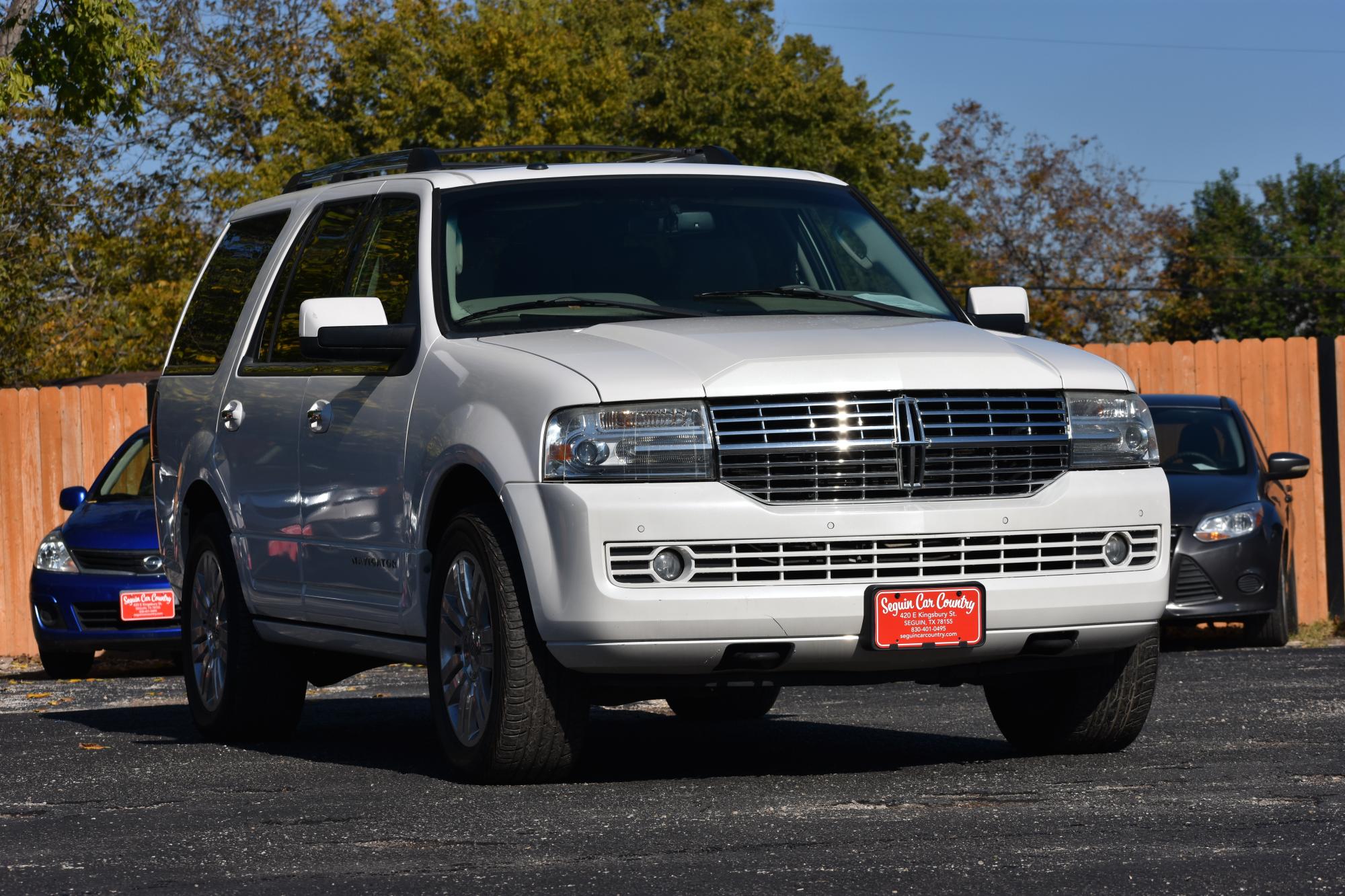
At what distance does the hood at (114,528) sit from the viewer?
14.6m

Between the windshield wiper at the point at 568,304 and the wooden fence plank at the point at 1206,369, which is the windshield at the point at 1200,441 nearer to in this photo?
the wooden fence plank at the point at 1206,369

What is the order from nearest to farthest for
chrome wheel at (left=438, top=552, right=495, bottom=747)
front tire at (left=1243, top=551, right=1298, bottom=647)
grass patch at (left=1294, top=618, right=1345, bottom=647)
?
chrome wheel at (left=438, top=552, right=495, bottom=747) < front tire at (left=1243, top=551, right=1298, bottom=647) < grass patch at (left=1294, top=618, right=1345, bottom=647)

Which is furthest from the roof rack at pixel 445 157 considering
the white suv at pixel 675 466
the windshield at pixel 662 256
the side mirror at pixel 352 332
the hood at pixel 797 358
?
the hood at pixel 797 358

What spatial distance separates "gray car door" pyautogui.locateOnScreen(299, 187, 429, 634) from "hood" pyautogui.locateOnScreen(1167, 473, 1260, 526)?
7192 mm

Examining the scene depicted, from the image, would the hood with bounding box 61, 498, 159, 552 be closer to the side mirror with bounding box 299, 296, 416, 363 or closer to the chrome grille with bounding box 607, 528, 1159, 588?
the side mirror with bounding box 299, 296, 416, 363

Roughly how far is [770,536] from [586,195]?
202cm

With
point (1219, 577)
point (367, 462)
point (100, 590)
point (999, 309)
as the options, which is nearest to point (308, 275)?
point (367, 462)

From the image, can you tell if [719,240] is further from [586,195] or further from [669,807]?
[669,807]

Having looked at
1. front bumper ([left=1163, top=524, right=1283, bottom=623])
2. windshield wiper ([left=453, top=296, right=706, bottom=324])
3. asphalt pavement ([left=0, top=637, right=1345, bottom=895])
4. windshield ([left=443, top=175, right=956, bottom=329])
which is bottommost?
front bumper ([left=1163, top=524, right=1283, bottom=623])

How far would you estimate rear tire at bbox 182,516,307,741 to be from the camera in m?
8.66

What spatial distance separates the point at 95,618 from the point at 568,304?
827cm

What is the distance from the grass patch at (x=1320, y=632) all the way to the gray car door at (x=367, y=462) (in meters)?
8.67

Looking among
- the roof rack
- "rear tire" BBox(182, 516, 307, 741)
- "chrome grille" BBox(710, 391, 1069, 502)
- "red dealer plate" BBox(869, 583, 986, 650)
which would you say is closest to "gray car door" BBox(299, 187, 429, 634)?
the roof rack

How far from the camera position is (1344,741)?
7.49 m
